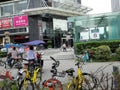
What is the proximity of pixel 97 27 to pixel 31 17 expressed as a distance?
27084 millimetres

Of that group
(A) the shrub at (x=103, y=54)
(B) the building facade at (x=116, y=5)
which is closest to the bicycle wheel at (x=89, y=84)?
(A) the shrub at (x=103, y=54)

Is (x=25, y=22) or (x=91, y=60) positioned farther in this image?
(x=25, y=22)

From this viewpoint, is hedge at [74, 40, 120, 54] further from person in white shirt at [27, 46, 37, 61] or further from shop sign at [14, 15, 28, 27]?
shop sign at [14, 15, 28, 27]

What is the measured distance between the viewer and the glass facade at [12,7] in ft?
182

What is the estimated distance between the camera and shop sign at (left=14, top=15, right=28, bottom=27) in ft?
176

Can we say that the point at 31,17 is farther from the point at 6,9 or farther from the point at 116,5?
the point at 116,5

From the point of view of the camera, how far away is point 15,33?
5562cm

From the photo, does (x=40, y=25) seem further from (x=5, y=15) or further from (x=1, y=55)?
(x=1, y=55)

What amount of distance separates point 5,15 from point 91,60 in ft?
120

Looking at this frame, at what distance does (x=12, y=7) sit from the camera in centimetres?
5688

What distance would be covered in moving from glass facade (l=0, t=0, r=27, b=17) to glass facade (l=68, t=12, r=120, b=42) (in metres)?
27.1

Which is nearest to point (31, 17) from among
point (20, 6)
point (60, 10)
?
point (20, 6)

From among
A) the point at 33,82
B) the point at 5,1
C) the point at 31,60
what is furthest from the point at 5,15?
the point at 33,82

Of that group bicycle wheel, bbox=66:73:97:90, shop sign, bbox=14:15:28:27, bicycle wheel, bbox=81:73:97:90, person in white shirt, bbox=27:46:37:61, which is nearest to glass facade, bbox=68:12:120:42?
person in white shirt, bbox=27:46:37:61
